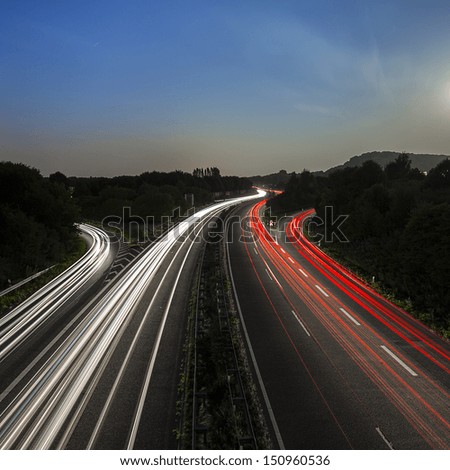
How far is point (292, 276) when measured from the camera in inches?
1310

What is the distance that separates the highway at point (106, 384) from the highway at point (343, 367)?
4.69 m

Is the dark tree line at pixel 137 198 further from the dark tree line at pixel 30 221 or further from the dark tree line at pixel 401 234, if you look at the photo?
the dark tree line at pixel 401 234

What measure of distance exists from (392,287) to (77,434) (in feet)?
86.5

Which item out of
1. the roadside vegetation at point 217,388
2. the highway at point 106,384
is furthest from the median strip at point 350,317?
the highway at point 106,384

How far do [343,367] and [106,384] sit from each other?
11330mm

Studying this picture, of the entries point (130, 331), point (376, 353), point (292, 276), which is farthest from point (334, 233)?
point (130, 331)

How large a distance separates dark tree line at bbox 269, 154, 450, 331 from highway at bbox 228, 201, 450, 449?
2.36m

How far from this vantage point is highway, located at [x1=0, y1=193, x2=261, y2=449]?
39.0 ft

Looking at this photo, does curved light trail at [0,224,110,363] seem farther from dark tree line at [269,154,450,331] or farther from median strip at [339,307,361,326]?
dark tree line at [269,154,450,331]

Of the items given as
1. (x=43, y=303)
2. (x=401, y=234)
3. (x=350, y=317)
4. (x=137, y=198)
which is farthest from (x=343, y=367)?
(x=137, y=198)

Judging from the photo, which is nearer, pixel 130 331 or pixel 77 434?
pixel 77 434

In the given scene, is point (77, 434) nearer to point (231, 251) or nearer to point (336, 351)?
point (336, 351)

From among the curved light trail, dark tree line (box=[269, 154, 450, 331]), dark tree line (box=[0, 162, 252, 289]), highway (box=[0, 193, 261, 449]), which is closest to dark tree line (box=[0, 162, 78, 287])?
dark tree line (box=[0, 162, 252, 289])

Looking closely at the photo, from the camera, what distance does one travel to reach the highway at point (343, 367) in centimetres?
1221
